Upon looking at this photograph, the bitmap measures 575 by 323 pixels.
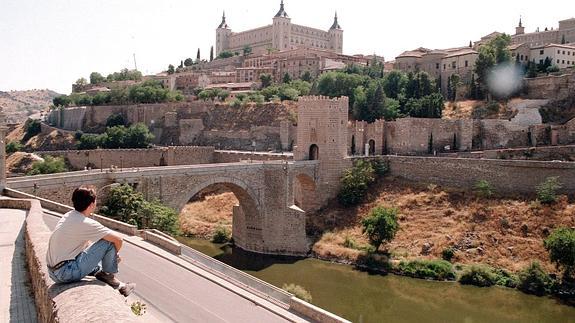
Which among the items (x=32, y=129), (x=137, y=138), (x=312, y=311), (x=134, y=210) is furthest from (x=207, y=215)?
(x=32, y=129)

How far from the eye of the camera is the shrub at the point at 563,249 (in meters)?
21.4

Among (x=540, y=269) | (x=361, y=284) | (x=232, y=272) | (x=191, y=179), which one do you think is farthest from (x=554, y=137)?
(x=232, y=272)

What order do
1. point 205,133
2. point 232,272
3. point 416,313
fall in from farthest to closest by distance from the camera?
1. point 205,133
2. point 416,313
3. point 232,272

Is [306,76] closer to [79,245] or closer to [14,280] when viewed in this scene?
[14,280]

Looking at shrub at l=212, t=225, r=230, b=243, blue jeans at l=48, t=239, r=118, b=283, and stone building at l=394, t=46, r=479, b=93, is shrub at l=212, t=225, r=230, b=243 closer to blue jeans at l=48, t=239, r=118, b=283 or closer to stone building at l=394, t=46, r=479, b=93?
blue jeans at l=48, t=239, r=118, b=283

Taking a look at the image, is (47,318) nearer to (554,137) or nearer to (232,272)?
(232,272)

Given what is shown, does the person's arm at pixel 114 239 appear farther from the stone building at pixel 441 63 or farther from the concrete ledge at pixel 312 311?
the stone building at pixel 441 63

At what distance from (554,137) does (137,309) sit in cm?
3530

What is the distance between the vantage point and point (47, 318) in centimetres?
491


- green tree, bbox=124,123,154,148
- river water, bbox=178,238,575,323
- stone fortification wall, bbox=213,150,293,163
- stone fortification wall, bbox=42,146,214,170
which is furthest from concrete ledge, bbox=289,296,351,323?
green tree, bbox=124,123,154,148

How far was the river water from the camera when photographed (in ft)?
65.6

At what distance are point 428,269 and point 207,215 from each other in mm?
14846

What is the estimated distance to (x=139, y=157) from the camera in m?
45.6

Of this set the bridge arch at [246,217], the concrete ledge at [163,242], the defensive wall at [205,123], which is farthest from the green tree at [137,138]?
the concrete ledge at [163,242]
